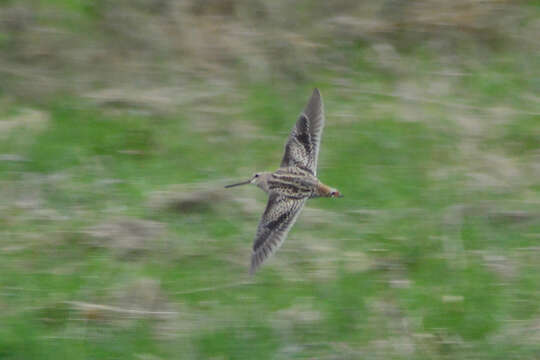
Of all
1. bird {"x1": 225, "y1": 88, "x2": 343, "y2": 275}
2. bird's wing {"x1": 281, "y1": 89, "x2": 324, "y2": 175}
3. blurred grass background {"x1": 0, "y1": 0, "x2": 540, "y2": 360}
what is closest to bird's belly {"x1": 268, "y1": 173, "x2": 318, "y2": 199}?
bird {"x1": 225, "y1": 88, "x2": 343, "y2": 275}

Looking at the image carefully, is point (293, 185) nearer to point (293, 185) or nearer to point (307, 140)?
point (293, 185)

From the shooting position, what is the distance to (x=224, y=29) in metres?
6.94

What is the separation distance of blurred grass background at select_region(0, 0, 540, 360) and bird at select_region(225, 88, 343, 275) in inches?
10.9

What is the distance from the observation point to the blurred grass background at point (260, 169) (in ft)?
14.6

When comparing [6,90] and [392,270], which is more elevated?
[6,90]

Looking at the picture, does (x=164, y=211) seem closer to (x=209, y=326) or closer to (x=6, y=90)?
(x=209, y=326)

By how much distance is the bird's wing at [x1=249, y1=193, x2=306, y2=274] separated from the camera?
14.9ft

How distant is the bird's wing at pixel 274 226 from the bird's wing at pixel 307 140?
13.0 inches

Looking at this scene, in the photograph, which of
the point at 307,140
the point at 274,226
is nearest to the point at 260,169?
the point at 307,140

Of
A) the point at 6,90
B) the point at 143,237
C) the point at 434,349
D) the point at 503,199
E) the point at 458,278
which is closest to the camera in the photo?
the point at 434,349

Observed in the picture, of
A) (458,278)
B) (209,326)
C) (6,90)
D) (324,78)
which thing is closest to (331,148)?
(324,78)

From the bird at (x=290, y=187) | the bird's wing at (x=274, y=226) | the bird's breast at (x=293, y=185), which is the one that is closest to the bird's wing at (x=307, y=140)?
the bird at (x=290, y=187)

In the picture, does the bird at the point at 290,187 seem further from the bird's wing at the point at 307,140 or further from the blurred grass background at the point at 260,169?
the blurred grass background at the point at 260,169

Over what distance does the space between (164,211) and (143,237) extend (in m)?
0.30
